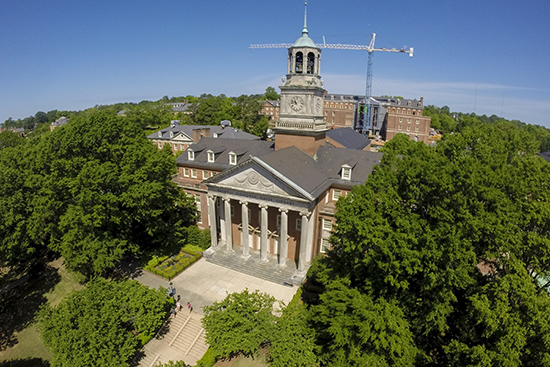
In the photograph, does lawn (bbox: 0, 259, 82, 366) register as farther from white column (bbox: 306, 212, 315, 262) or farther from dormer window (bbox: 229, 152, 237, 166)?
white column (bbox: 306, 212, 315, 262)

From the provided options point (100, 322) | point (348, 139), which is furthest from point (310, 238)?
point (348, 139)

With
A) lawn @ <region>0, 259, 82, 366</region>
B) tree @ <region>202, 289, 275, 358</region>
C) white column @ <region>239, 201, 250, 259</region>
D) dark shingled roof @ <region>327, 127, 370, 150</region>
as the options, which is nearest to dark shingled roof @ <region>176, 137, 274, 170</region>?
white column @ <region>239, 201, 250, 259</region>

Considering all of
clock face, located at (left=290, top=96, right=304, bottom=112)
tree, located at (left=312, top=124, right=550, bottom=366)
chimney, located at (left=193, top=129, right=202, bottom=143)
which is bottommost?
tree, located at (left=312, top=124, right=550, bottom=366)

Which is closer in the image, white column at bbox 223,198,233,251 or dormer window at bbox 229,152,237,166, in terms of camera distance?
white column at bbox 223,198,233,251

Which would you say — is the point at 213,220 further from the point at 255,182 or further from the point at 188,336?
the point at 188,336

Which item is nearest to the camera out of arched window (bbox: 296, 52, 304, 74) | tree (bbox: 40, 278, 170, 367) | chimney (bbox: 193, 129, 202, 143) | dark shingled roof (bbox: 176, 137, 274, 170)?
tree (bbox: 40, 278, 170, 367)

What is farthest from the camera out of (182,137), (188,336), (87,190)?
(182,137)

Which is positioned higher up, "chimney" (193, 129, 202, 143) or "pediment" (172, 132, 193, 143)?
"chimney" (193, 129, 202, 143)
